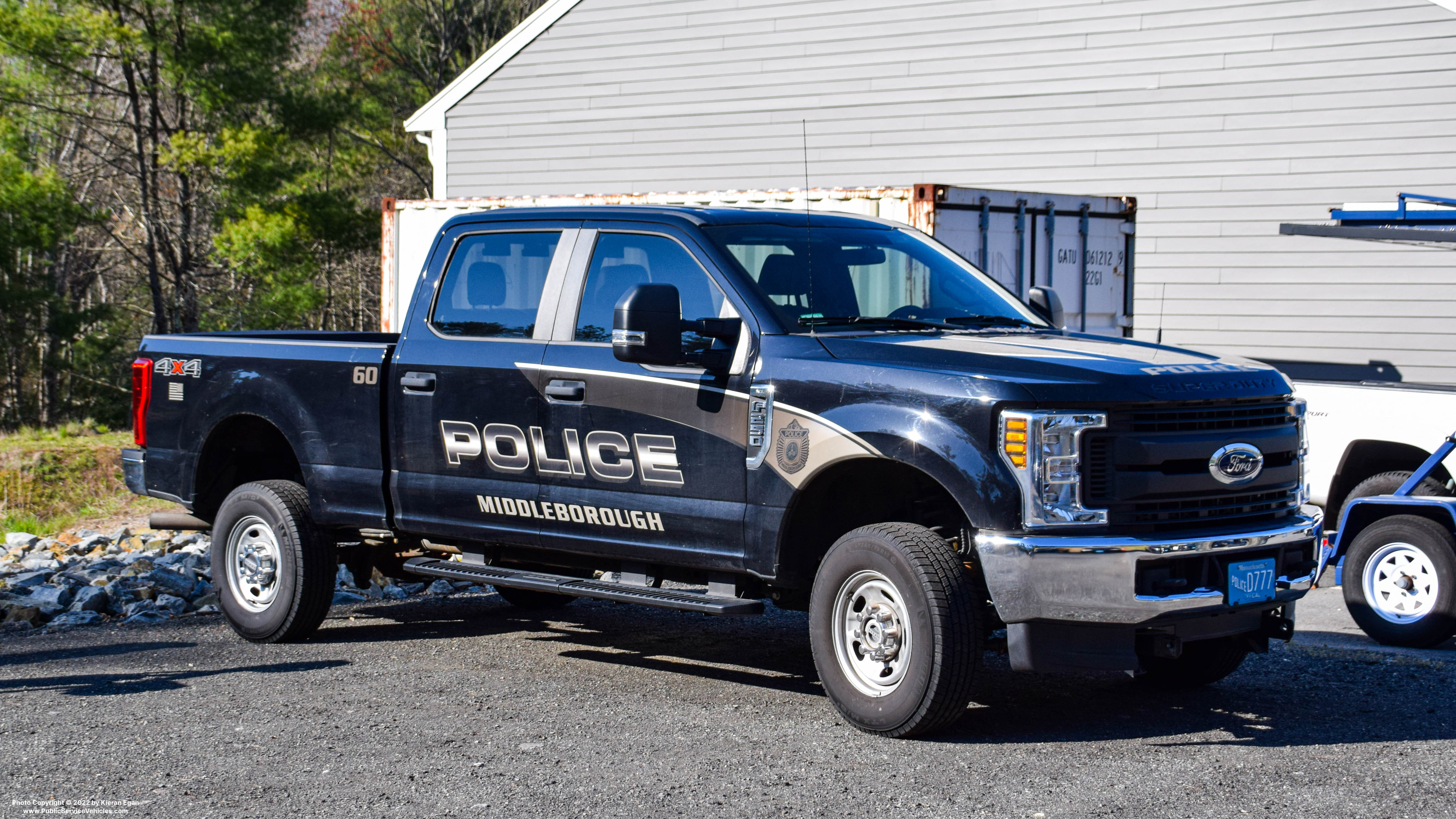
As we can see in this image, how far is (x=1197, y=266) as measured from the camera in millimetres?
15562

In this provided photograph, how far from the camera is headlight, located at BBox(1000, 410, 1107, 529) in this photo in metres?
5.30

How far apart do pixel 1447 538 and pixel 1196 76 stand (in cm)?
867

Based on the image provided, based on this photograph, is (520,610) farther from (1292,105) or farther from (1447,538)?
(1292,105)

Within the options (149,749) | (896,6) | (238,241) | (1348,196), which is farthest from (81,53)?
(149,749)

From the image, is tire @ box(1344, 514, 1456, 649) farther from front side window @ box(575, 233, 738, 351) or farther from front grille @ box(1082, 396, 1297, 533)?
front side window @ box(575, 233, 738, 351)

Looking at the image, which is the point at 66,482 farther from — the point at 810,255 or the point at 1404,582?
the point at 1404,582

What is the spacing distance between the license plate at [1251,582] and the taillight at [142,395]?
19.0ft

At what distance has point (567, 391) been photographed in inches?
261

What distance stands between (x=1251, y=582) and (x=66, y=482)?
700 inches

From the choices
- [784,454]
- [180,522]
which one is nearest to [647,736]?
[784,454]

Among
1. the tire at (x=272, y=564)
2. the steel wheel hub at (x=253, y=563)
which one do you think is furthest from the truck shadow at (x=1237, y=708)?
the steel wheel hub at (x=253, y=563)

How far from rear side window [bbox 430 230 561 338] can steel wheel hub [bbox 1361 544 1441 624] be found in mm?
4620

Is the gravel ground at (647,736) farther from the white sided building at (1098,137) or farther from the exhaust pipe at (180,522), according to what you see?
the white sided building at (1098,137)

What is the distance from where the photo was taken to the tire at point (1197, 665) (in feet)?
21.7
